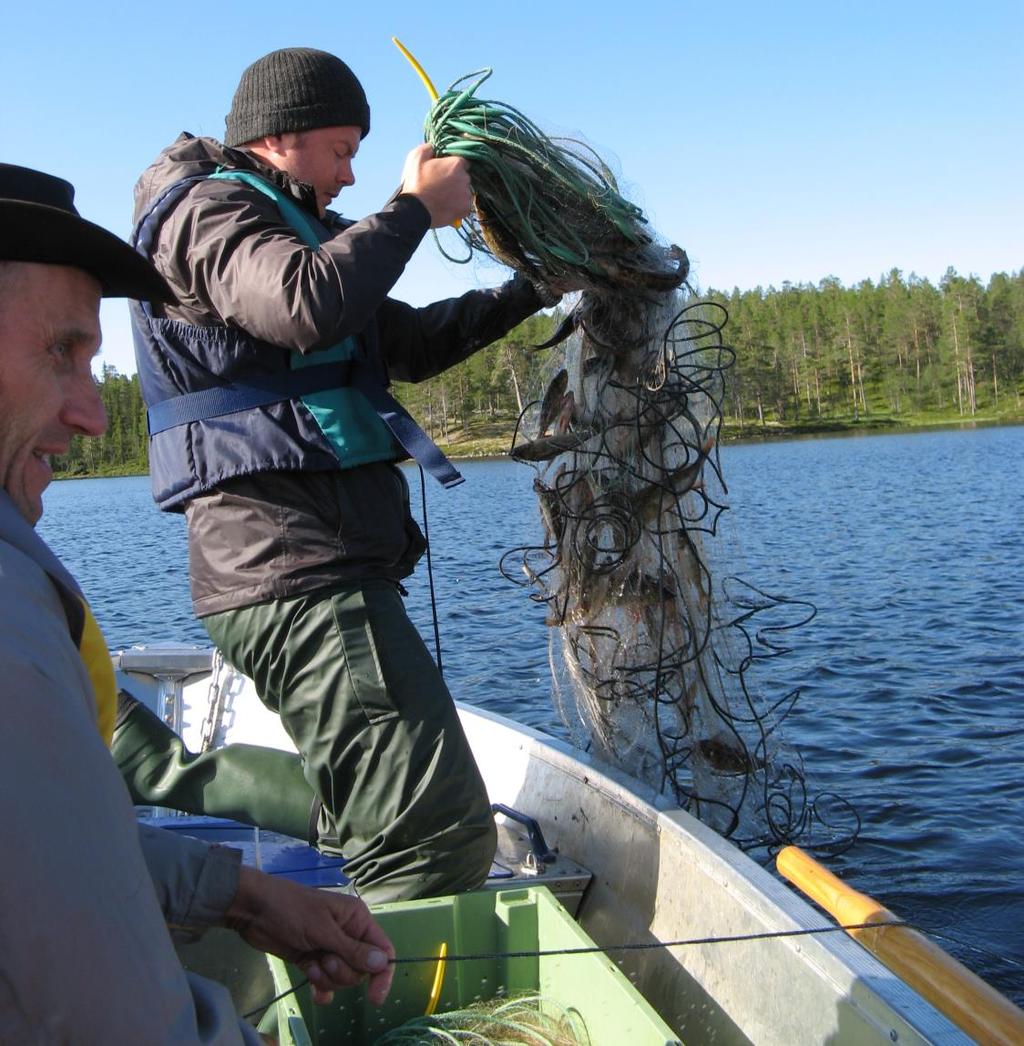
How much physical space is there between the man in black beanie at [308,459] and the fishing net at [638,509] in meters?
0.91

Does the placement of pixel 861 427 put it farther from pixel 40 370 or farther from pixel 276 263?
pixel 40 370

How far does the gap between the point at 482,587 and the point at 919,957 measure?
1662cm

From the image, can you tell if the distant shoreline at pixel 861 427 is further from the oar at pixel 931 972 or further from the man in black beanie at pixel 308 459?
the oar at pixel 931 972

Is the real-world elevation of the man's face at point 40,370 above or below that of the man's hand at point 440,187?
below

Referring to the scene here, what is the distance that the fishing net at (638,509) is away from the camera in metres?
4.04

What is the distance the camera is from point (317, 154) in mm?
3199

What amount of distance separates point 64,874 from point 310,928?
3.36 ft

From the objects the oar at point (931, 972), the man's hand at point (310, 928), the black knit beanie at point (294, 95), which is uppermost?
the black knit beanie at point (294, 95)

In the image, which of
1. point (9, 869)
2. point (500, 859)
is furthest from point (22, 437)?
point (500, 859)

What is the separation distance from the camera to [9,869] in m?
1.04

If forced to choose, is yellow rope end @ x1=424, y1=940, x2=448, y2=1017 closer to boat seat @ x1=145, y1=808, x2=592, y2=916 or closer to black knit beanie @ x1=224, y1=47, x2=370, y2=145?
boat seat @ x1=145, y1=808, x2=592, y2=916

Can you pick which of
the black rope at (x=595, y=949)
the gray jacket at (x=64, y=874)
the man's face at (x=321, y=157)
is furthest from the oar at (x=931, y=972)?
the man's face at (x=321, y=157)

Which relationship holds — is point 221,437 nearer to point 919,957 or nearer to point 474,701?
point 919,957

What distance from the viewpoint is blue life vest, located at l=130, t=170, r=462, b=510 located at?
2941 millimetres
